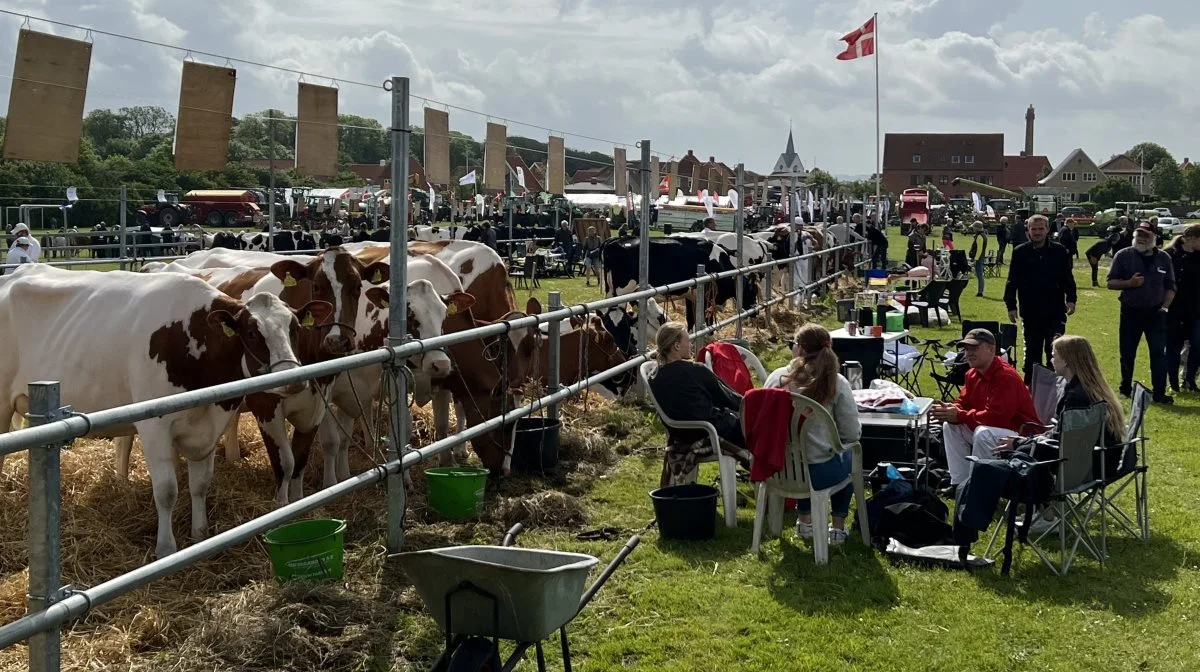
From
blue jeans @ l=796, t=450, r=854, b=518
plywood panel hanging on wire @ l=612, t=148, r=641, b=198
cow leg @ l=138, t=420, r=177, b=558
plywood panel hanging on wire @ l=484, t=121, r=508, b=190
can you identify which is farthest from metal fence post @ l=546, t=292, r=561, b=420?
plywood panel hanging on wire @ l=612, t=148, r=641, b=198

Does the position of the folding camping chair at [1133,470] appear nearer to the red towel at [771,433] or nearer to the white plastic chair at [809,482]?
the white plastic chair at [809,482]

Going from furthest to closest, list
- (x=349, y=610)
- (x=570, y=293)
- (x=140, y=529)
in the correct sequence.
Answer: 1. (x=570, y=293)
2. (x=140, y=529)
3. (x=349, y=610)

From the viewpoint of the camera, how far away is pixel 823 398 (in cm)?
653

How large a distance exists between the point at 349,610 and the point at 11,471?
3.41 metres

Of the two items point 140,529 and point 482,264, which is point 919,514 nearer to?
point 140,529

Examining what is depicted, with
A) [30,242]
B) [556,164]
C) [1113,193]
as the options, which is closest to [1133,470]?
[556,164]

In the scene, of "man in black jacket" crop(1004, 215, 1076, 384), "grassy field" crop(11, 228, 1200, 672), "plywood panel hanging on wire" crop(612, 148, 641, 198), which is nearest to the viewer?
"grassy field" crop(11, 228, 1200, 672)

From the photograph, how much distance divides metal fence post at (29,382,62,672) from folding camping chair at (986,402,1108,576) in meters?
4.76

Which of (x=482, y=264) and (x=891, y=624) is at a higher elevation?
(x=482, y=264)

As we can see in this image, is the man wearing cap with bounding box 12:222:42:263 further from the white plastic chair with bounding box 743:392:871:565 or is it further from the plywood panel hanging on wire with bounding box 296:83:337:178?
the white plastic chair with bounding box 743:392:871:565

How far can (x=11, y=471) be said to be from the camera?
7.36 meters

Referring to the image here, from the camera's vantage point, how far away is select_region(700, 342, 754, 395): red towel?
323 inches

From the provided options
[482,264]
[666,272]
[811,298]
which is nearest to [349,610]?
[482,264]

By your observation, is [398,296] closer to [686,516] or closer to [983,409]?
[686,516]
